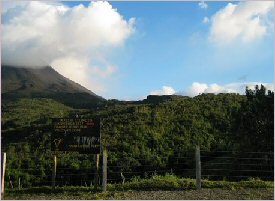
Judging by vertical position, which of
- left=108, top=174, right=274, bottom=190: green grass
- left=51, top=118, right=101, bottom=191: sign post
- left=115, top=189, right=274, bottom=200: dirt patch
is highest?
left=51, top=118, right=101, bottom=191: sign post

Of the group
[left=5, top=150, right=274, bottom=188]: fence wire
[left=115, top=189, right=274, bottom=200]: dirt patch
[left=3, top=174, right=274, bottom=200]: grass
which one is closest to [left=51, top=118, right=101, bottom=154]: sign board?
[left=3, top=174, right=274, bottom=200]: grass

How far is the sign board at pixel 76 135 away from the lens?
13031 millimetres

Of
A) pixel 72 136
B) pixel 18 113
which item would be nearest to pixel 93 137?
pixel 72 136

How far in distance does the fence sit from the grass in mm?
3170

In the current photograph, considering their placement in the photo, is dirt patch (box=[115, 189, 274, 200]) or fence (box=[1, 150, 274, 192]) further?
fence (box=[1, 150, 274, 192])

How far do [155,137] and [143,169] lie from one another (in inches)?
362

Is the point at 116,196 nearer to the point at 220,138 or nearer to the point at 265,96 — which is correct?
the point at 265,96

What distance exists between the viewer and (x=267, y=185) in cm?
1288

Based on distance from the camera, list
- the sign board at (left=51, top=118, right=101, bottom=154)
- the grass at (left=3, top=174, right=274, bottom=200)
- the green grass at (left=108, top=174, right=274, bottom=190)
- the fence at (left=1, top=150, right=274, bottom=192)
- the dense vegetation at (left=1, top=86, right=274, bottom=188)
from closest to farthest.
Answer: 1. the grass at (left=3, top=174, right=274, bottom=200)
2. the green grass at (left=108, top=174, right=274, bottom=190)
3. the sign board at (left=51, top=118, right=101, bottom=154)
4. the fence at (left=1, top=150, right=274, bottom=192)
5. the dense vegetation at (left=1, top=86, right=274, bottom=188)

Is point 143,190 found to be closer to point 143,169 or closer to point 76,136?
point 76,136

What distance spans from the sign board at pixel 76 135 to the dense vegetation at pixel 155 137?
2545mm

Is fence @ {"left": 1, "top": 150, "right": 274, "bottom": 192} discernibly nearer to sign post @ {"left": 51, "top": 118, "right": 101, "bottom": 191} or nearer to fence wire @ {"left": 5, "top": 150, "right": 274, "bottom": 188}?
fence wire @ {"left": 5, "top": 150, "right": 274, "bottom": 188}

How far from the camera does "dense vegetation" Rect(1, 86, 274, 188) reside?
21297 millimetres

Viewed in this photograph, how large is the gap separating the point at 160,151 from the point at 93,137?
50.9ft
